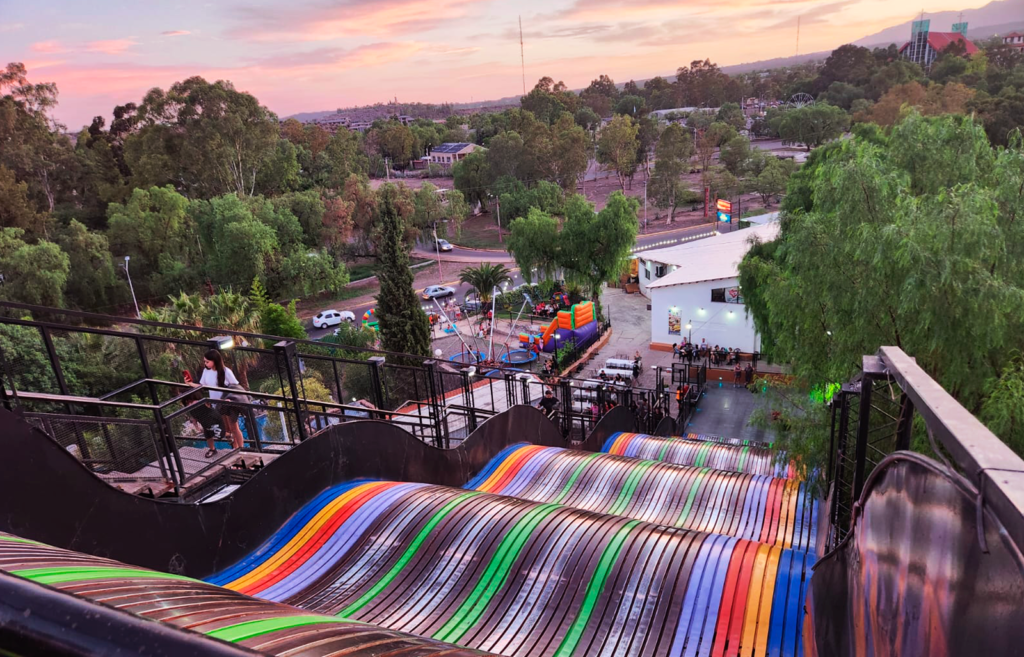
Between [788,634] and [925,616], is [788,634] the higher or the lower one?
the lower one

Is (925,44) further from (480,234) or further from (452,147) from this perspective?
(480,234)

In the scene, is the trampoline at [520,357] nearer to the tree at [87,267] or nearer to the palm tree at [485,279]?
the palm tree at [485,279]

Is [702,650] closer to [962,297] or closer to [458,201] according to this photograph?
[962,297]

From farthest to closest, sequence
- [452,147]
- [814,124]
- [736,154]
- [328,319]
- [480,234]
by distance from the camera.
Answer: [452,147] < [814,124] < [736,154] < [480,234] < [328,319]

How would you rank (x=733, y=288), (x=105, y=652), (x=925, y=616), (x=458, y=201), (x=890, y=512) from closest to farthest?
(x=105, y=652), (x=925, y=616), (x=890, y=512), (x=733, y=288), (x=458, y=201)

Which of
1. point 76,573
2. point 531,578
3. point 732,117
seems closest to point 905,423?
point 531,578

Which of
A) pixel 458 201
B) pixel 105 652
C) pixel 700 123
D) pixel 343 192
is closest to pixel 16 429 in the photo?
pixel 105 652
